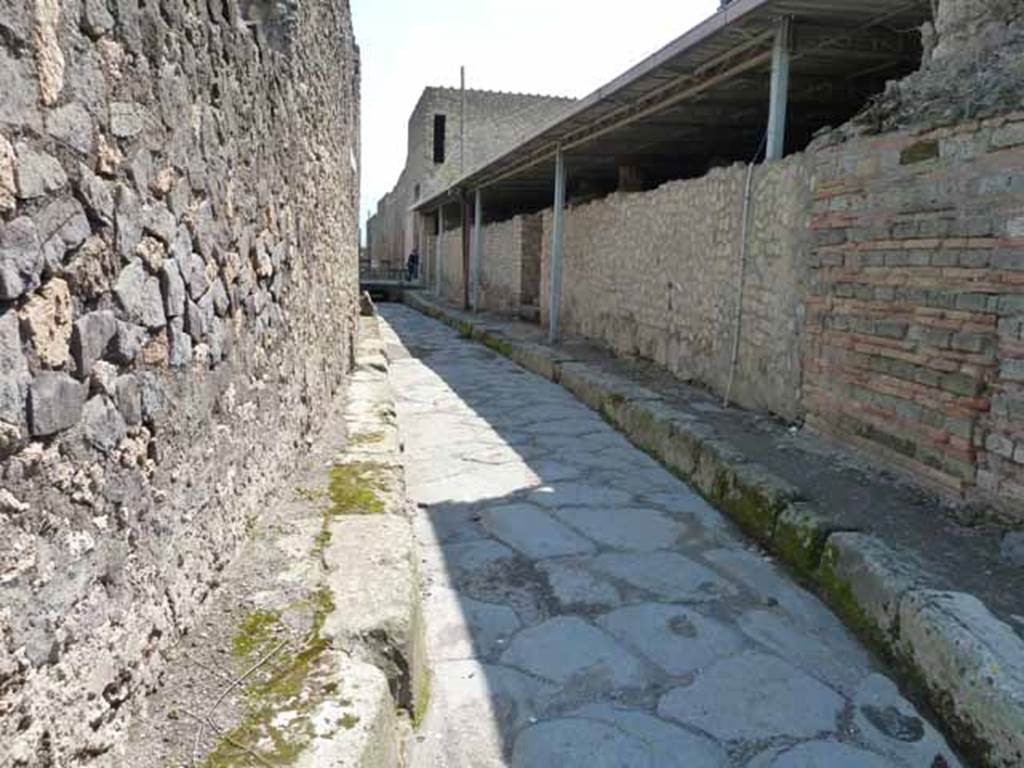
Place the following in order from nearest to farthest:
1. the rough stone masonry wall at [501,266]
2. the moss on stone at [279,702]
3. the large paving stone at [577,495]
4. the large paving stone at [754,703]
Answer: the moss on stone at [279,702]
the large paving stone at [754,703]
the large paving stone at [577,495]
the rough stone masonry wall at [501,266]

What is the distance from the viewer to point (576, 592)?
313 centimetres

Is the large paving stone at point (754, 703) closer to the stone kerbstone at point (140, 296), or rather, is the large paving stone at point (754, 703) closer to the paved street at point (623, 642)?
the paved street at point (623, 642)

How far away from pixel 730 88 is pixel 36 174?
6.59 meters

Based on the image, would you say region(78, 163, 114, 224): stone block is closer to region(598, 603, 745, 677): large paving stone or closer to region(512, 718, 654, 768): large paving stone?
region(512, 718, 654, 768): large paving stone

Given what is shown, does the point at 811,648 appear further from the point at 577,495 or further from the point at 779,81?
the point at 779,81

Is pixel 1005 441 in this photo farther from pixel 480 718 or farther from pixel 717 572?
pixel 480 718

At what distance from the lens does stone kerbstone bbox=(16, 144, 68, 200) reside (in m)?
1.12

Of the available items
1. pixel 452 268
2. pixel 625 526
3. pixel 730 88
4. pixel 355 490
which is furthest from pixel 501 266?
pixel 355 490

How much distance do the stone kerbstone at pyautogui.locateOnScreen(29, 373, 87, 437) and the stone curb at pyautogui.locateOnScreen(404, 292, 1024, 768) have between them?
2297 mm

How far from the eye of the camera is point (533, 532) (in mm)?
3783

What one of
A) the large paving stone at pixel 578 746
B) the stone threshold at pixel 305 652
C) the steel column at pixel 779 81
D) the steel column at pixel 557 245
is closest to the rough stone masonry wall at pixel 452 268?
the steel column at pixel 557 245

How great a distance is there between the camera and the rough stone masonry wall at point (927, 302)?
3131mm

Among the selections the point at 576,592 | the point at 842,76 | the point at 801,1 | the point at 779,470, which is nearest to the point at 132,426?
the point at 576,592

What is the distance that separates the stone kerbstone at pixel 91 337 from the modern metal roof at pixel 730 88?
469 cm
